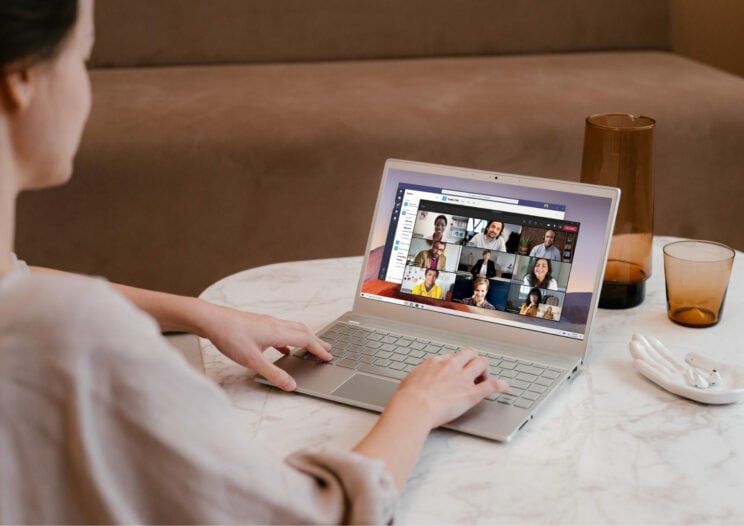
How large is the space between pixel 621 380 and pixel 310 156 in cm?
143

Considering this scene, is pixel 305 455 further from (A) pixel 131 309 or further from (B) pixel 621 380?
(B) pixel 621 380

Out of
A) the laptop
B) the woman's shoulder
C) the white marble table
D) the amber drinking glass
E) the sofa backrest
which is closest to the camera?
the woman's shoulder

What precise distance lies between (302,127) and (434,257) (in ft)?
A: 4.09

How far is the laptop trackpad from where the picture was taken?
1.10m

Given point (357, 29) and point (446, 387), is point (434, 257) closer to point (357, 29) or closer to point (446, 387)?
point (446, 387)

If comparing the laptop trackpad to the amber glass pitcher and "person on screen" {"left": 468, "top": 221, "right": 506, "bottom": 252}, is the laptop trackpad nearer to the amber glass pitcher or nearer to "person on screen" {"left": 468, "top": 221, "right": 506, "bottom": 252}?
"person on screen" {"left": 468, "top": 221, "right": 506, "bottom": 252}

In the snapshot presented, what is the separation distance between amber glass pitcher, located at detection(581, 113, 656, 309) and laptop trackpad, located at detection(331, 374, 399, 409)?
0.40 m

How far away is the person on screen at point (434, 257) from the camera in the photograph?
51.0 inches

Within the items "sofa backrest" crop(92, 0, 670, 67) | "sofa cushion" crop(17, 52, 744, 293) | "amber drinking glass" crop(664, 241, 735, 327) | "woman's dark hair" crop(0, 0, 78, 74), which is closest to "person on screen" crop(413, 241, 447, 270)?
"amber drinking glass" crop(664, 241, 735, 327)

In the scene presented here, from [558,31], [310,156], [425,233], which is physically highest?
[558,31]

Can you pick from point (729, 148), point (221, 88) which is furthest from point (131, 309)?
point (729, 148)

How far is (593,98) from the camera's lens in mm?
2633

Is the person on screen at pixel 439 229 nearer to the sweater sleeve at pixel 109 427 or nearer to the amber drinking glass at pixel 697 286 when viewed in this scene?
the amber drinking glass at pixel 697 286

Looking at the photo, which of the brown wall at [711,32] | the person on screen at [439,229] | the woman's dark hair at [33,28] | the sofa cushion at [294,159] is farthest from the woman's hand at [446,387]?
the brown wall at [711,32]
